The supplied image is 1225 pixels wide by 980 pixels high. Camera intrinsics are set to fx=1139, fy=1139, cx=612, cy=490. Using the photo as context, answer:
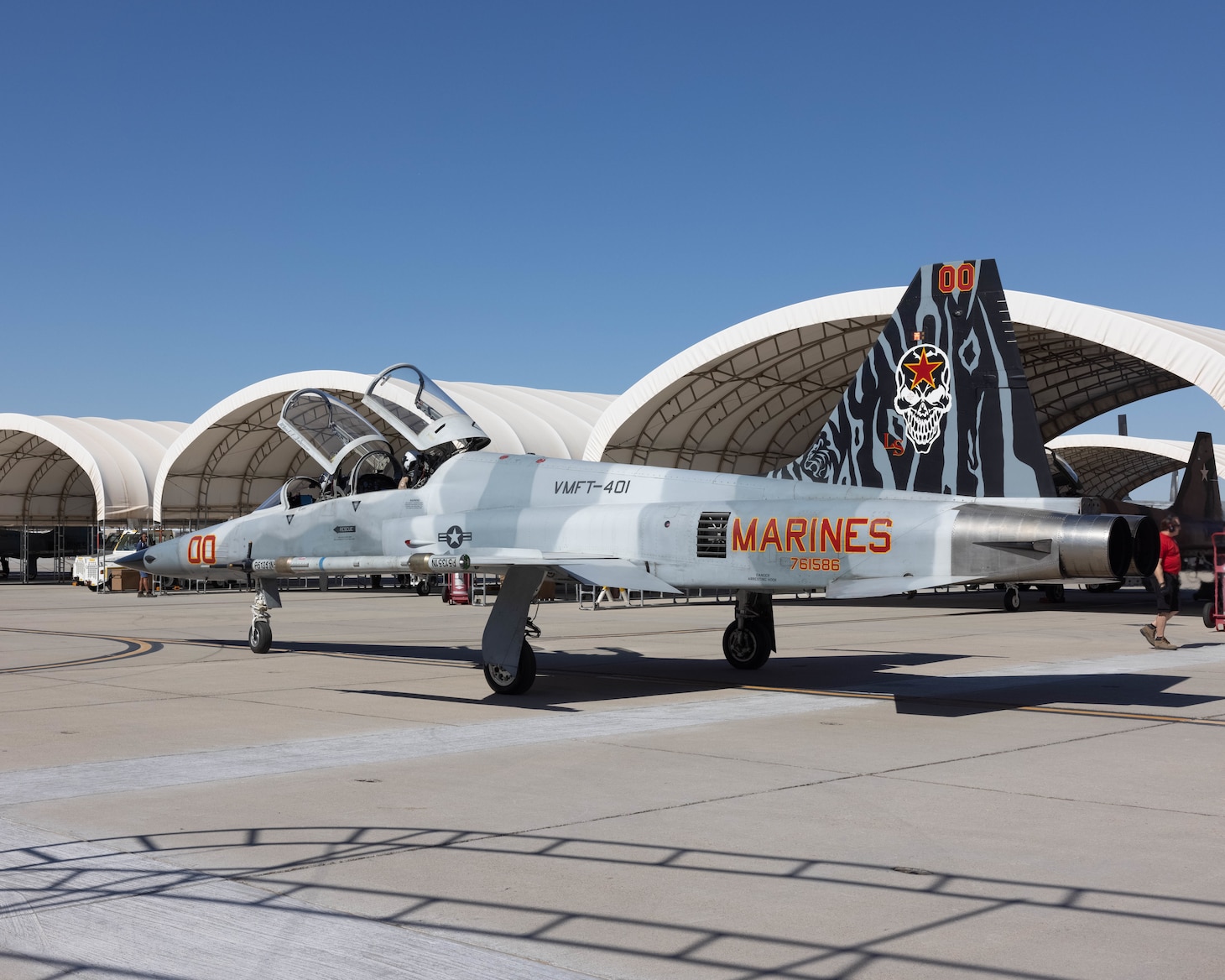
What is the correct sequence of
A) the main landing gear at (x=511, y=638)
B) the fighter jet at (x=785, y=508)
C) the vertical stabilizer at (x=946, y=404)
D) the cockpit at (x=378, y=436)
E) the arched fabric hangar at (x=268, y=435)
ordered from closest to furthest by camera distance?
the fighter jet at (x=785, y=508) < the vertical stabilizer at (x=946, y=404) < the main landing gear at (x=511, y=638) < the cockpit at (x=378, y=436) < the arched fabric hangar at (x=268, y=435)

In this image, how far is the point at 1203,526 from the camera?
101 ft

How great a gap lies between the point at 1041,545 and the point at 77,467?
55844mm

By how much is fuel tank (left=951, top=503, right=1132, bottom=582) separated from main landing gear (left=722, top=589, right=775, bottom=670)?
4.30 m

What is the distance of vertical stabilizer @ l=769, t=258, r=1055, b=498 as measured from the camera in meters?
9.83

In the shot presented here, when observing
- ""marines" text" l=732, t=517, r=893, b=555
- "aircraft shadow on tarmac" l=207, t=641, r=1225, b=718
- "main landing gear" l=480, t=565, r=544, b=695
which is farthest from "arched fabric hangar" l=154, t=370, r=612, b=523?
""marines" text" l=732, t=517, r=893, b=555

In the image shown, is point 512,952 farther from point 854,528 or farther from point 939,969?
point 854,528

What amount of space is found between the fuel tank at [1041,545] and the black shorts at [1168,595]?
26.1 feet

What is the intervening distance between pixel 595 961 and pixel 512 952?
1.03 ft

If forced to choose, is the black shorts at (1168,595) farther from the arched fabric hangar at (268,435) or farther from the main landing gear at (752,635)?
the arched fabric hangar at (268,435)

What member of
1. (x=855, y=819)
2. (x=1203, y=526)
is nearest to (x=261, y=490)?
(x=1203, y=526)

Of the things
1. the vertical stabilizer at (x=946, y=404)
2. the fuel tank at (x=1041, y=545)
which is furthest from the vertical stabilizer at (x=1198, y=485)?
the fuel tank at (x=1041, y=545)

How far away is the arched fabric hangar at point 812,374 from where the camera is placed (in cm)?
2369

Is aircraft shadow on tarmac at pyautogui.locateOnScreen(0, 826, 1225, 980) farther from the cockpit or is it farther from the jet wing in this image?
the cockpit

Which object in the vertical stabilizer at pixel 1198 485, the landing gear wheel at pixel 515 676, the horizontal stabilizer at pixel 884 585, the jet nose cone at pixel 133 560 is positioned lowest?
the landing gear wheel at pixel 515 676
